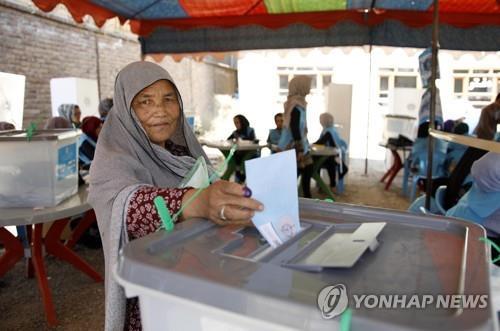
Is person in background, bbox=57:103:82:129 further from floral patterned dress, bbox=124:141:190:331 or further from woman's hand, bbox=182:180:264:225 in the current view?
woman's hand, bbox=182:180:264:225

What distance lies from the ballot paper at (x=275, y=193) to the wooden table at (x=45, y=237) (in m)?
1.85

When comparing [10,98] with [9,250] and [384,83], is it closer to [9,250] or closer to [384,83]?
[9,250]

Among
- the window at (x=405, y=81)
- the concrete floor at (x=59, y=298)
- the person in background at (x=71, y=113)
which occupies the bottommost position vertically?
the concrete floor at (x=59, y=298)

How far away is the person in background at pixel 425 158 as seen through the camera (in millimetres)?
4209

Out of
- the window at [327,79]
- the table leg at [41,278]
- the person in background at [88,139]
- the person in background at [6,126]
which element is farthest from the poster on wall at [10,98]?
the window at [327,79]

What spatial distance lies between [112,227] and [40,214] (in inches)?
A: 56.9

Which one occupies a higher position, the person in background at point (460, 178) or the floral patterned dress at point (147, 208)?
the floral patterned dress at point (147, 208)

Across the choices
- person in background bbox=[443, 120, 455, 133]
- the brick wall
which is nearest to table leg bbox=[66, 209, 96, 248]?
the brick wall

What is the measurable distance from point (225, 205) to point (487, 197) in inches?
62.1

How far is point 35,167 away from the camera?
2084mm

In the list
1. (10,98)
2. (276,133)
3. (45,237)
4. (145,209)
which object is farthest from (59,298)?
(276,133)

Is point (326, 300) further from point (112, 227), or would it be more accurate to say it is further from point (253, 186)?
point (112, 227)

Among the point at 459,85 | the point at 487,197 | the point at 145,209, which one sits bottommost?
the point at 487,197

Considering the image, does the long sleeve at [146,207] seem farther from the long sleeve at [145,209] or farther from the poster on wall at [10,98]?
the poster on wall at [10,98]
